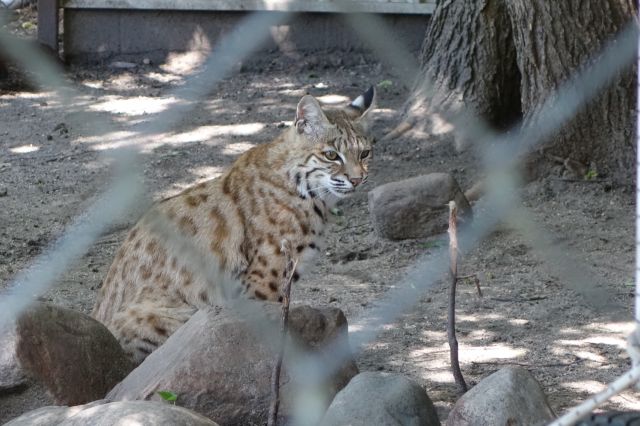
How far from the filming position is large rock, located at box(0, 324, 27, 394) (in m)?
3.38

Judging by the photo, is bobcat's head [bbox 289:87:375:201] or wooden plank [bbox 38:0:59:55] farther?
wooden plank [bbox 38:0:59:55]

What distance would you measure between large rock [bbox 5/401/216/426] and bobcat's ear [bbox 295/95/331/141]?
189 centimetres

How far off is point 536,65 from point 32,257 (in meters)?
3.02

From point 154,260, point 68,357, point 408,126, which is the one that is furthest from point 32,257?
point 408,126

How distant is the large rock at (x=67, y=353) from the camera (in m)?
3.43

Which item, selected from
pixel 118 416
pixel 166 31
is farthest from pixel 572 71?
pixel 166 31

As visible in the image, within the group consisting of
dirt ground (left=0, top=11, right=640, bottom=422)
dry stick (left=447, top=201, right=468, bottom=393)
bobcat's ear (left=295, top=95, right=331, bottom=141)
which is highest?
bobcat's ear (left=295, top=95, right=331, bottom=141)

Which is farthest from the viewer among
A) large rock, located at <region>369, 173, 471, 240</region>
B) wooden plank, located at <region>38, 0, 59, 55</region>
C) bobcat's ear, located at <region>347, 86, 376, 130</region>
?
wooden plank, located at <region>38, 0, 59, 55</region>

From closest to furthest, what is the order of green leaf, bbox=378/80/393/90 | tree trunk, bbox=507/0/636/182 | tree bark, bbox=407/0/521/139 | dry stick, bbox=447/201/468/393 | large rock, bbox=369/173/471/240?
dry stick, bbox=447/201/468/393 < large rock, bbox=369/173/471/240 < tree trunk, bbox=507/0/636/182 < tree bark, bbox=407/0/521/139 < green leaf, bbox=378/80/393/90

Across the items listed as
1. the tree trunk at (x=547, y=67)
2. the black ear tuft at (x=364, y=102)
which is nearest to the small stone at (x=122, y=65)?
the tree trunk at (x=547, y=67)

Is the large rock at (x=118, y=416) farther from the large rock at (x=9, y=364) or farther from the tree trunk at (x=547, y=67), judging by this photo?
the tree trunk at (x=547, y=67)

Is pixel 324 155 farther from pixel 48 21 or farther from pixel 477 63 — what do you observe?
pixel 48 21

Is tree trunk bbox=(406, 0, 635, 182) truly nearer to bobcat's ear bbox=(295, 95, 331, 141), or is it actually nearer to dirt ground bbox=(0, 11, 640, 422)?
dirt ground bbox=(0, 11, 640, 422)

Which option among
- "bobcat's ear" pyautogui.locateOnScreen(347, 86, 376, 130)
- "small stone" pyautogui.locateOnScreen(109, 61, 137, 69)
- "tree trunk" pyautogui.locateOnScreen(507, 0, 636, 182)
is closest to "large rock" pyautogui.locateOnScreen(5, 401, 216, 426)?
"bobcat's ear" pyautogui.locateOnScreen(347, 86, 376, 130)
